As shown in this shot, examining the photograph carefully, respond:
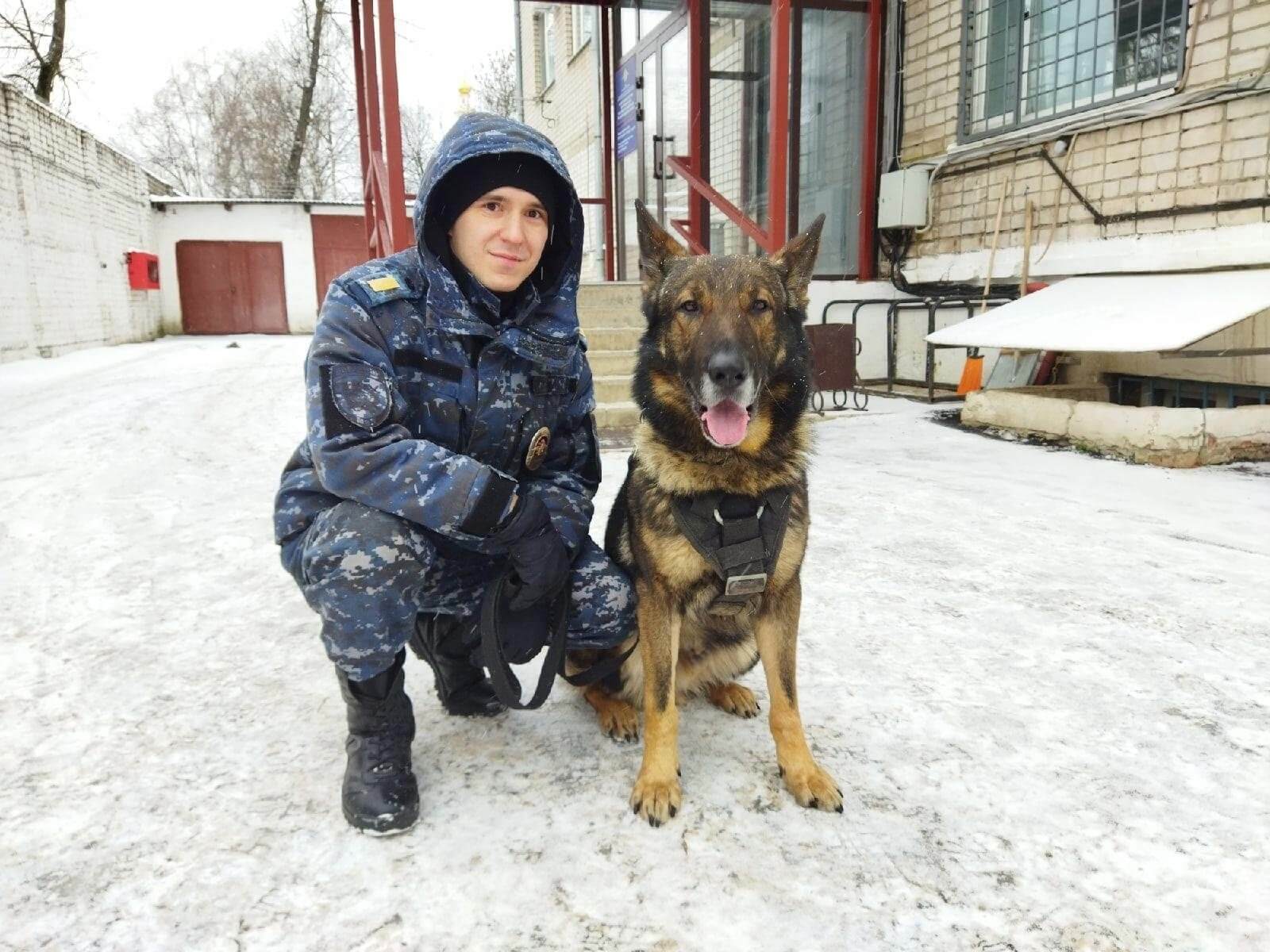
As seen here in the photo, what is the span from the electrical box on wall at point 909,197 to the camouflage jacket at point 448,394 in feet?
23.7

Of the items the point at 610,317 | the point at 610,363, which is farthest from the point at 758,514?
the point at 610,317

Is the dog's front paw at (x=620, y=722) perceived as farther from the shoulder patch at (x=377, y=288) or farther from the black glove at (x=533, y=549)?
the shoulder patch at (x=377, y=288)

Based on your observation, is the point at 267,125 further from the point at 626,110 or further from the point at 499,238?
the point at 499,238

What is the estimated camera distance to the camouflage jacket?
64.8 inches

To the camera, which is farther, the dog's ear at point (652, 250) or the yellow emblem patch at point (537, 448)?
the dog's ear at point (652, 250)

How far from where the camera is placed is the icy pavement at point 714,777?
4.48 ft

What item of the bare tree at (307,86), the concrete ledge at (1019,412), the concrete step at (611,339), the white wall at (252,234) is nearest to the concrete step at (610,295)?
the concrete step at (611,339)

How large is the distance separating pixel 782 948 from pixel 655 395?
3.98 ft

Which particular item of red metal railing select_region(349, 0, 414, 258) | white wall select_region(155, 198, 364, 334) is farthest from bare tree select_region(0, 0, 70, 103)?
red metal railing select_region(349, 0, 414, 258)

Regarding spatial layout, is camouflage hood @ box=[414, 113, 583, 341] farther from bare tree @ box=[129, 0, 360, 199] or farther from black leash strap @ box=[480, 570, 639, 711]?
bare tree @ box=[129, 0, 360, 199]

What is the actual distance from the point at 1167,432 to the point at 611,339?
4.02 metres

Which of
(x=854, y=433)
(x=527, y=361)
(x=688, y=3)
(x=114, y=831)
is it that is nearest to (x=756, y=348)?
(x=527, y=361)

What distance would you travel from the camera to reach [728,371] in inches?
70.1

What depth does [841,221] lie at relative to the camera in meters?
9.01
